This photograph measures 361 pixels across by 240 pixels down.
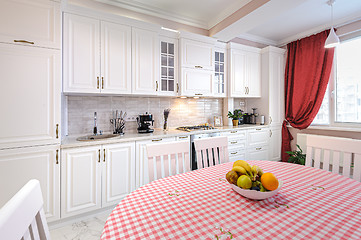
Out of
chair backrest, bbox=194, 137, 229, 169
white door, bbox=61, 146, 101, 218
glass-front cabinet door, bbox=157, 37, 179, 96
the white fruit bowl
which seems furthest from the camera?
glass-front cabinet door, bbox=157, 37, 179, 96

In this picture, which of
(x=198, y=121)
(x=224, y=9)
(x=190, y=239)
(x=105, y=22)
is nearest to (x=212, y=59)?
(x=224, y=9)

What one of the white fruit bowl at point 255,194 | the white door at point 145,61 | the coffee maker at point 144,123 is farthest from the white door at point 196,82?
the white fruit bowl at point 255,194

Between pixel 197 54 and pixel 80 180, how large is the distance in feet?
8.49

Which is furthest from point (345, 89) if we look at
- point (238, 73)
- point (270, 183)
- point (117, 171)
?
point (117, 171)

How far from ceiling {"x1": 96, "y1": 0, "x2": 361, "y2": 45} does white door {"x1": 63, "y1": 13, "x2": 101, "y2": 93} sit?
0.68m

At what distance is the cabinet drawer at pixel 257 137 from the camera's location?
3394mm

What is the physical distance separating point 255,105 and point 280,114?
573 mm

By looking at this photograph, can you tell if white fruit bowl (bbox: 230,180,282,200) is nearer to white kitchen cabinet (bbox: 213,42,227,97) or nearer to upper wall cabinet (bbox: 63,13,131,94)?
upper wall cabinet (bbox: 63,13,131,94)

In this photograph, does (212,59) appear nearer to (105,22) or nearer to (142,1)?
(142,1)

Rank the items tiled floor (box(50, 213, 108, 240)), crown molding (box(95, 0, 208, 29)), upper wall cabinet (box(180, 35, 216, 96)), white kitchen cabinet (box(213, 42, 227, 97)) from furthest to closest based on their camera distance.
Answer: white kitchen cabinet (box(213, 42, 227, 97)) → upper wall cabinet (box(180, 35, 216, 96)) → crown molding (box(95, 0, 208, 29)) → tiled floor (box(50, 213, 108, 240))

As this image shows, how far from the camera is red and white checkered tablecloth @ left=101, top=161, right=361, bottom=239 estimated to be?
2.14ft

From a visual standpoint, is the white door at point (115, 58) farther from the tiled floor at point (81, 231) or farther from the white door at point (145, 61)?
the tiled floor at point (81, 231)

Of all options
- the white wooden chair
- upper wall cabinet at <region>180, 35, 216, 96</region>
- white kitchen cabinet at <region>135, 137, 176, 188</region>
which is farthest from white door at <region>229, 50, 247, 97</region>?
the white wooden chair

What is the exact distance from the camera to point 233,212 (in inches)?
30.9
